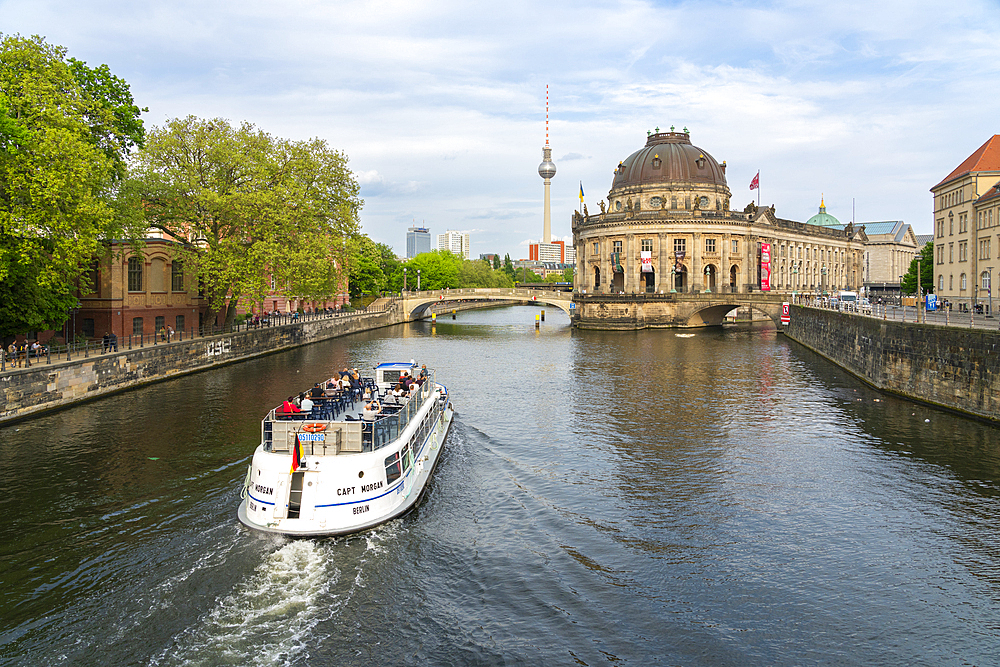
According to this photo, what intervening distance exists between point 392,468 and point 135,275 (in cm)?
4098

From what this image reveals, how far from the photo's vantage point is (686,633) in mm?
15664

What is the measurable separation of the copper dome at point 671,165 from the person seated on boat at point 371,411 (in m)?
107

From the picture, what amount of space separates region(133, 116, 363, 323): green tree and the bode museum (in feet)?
184

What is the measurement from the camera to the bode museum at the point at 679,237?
114125 millimetres

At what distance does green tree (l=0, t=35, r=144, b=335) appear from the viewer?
3541 centimetres

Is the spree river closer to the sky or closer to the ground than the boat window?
closer to the ground

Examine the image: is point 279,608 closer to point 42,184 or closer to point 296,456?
point 296,456

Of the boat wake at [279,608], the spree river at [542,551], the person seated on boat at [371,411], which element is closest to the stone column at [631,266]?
the spree river at [542,551]

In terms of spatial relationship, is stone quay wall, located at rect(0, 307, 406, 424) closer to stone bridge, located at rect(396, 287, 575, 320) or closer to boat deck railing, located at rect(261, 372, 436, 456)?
boat deck railing, located at rect(261, 372, 436, 456)

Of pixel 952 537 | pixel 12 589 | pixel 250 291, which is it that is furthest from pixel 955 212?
pixel 12 589

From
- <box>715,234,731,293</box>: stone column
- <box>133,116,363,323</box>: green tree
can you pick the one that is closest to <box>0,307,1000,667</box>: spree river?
<box>133,116,363,323</box>: green tree

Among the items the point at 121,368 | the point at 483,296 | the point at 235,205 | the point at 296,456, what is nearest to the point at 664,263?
the point at 483,296

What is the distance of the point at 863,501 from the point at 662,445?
933 centimetres

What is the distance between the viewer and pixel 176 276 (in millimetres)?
58406
